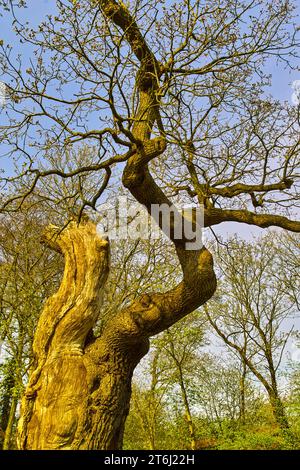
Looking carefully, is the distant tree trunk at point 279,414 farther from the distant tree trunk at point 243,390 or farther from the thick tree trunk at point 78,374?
the thick tree trunk at point 78,374

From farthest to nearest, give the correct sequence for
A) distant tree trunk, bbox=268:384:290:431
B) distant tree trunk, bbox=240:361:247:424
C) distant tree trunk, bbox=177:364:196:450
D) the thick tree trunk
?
distant tree trunk, bbox=240:361:247:424, distant tree trunk, bbox=177:364:196:450, distant tree trunk, bbox=268:384:290:431, the thick tree trunk

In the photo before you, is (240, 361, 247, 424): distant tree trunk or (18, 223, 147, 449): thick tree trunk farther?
(240, 361, 247, 424): distant tree trunk

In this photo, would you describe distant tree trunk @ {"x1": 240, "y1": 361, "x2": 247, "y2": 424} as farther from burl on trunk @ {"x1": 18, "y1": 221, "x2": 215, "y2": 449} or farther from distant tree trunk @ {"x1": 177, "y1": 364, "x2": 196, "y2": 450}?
burl on trunk @ {"x1": 18, "y1": 221, "x2": 215, "y2": 449}

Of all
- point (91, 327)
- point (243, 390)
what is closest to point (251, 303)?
point (243, 390)

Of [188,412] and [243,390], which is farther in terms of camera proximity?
[243,390]

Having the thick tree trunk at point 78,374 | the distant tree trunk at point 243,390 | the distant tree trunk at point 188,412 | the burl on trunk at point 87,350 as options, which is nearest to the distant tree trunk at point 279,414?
the distant tree trunk at point 188,412

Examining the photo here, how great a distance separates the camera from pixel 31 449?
4492mm

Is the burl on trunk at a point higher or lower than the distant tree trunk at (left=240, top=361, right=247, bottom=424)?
lower

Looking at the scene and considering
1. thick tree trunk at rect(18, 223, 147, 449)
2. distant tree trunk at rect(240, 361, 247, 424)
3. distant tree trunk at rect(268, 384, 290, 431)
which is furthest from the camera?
distant tree trunk at rect(240, 361, 247, 424)

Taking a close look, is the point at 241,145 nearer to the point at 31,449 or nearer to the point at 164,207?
the point at 164,207

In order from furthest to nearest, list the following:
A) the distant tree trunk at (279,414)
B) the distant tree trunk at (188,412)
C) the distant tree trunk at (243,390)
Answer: the distant tree trunk at (243,390) < the distant tree trunk at (188,412) < the distant tree trunk at (279,414)

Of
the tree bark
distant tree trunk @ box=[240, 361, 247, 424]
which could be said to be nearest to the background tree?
distant tree trunk @ box=[240, 361, 247, 424]

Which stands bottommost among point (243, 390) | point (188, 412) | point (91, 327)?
point (188, 412)

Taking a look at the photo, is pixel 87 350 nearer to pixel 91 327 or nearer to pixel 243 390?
pixel 91 327
